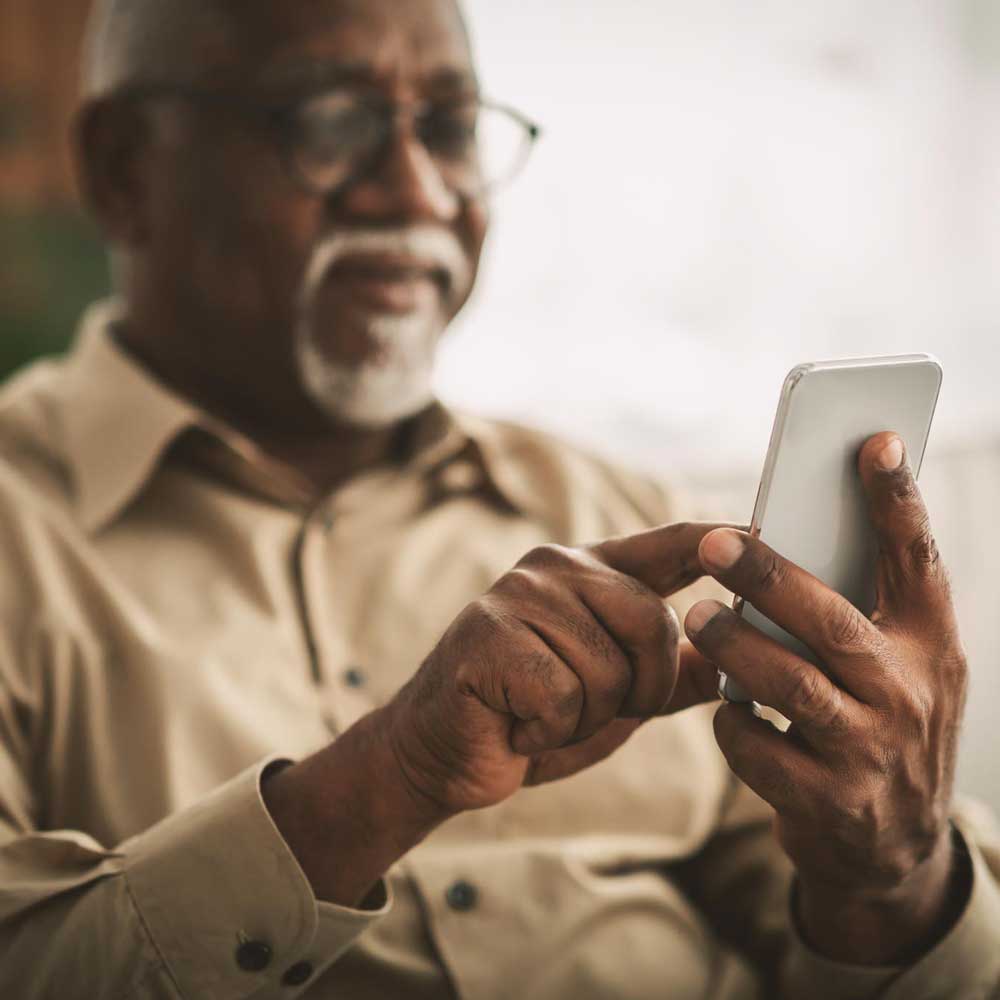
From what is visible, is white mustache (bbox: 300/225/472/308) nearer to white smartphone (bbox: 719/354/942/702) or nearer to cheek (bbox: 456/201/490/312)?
cheek (bbox: 456/201/490/312)

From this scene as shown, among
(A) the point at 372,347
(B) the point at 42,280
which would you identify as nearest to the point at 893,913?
(A) the point at 372,347

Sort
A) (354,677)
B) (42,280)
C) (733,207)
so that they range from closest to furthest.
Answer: (354,677), (733,207), (42,280)

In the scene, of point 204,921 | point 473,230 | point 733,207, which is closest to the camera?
point 204,921

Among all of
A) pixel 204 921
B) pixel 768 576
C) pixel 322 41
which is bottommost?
pixel 204 921

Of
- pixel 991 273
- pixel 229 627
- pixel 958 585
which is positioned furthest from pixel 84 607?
pixel 991 273

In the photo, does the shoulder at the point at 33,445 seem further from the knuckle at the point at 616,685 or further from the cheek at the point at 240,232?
the knuckle at the point at 616,685

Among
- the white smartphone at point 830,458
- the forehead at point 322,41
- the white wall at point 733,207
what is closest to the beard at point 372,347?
the forehead at point 322,41

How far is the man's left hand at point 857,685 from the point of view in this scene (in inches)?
24.6

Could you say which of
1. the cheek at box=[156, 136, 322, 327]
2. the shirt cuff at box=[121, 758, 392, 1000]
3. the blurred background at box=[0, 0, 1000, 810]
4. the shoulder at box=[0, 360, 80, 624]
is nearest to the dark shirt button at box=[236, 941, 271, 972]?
the shirt cuff at box=[121, 758, 392, 1000]

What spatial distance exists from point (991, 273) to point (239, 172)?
120 centimetres

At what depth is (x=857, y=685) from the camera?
2.10ft

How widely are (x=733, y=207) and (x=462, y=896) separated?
4.16 ft

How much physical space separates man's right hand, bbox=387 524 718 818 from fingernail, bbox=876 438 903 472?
0.11m

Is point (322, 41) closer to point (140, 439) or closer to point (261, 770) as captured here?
point (140, 439)
